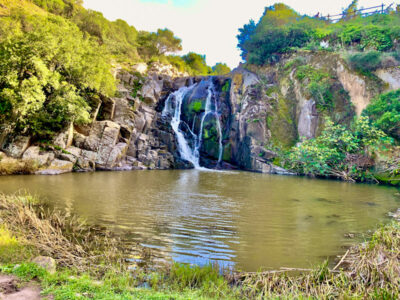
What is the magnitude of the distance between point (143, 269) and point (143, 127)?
24.5 m

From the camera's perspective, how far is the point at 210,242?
6.09m

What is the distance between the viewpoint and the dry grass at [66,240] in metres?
4.50

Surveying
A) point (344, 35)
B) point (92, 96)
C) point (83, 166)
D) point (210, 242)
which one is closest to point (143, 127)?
point (92, 96)

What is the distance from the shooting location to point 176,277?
429cm

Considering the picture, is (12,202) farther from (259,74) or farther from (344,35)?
(344,35)

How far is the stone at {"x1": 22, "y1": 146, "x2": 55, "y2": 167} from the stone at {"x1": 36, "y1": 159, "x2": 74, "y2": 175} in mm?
397

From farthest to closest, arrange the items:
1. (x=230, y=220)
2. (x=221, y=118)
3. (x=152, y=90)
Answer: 1. (x=152, y=90)
2. (x=221, y=118)
3. (x=230, y=220)

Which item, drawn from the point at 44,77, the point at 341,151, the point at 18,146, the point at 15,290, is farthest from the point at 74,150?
the point at 341,151

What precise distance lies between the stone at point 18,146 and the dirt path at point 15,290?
16.6 meters

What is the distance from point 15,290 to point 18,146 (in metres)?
17.4

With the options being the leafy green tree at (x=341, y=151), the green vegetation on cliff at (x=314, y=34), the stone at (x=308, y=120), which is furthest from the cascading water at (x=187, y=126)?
the leafy green tree at (x=341, y=151)

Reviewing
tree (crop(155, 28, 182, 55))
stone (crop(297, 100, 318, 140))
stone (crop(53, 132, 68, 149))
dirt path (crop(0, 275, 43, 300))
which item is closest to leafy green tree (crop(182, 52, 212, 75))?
tree (crop(155, 28, 182, 55))

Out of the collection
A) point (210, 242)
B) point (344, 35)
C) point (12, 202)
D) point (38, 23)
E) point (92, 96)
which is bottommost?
point (210, 242)

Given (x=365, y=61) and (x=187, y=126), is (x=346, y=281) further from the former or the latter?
(x=187, y=126)
